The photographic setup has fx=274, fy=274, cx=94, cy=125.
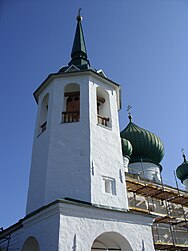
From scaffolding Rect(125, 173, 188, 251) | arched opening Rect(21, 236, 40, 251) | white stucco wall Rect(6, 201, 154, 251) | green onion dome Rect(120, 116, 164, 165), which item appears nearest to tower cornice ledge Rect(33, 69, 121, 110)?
scaffolding Rect(125, 173, 188, 251)

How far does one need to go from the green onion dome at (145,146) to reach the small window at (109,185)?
1005cm

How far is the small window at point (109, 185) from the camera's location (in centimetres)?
938

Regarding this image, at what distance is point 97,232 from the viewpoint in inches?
313

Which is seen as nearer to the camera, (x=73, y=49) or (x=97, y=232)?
(x=97, y=232)

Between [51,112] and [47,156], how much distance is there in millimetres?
1973

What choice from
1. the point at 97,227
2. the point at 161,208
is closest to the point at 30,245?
the point at 97,227

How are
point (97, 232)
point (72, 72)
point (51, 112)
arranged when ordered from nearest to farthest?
point (97, 232) < point (51, 112) < point (72, 72)

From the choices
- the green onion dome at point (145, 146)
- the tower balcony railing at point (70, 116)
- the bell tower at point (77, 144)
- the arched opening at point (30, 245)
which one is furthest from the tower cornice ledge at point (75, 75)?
the green onion dome at point (145, 146)

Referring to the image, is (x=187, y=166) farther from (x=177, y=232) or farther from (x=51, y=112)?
(x=51, y=112)

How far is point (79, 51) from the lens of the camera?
14.9 m

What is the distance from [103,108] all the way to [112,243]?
5.58 m

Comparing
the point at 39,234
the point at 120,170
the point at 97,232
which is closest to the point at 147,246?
the point at 97,232

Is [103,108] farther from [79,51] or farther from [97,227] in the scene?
[97,227]

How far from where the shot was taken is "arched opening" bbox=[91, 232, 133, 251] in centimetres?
840
